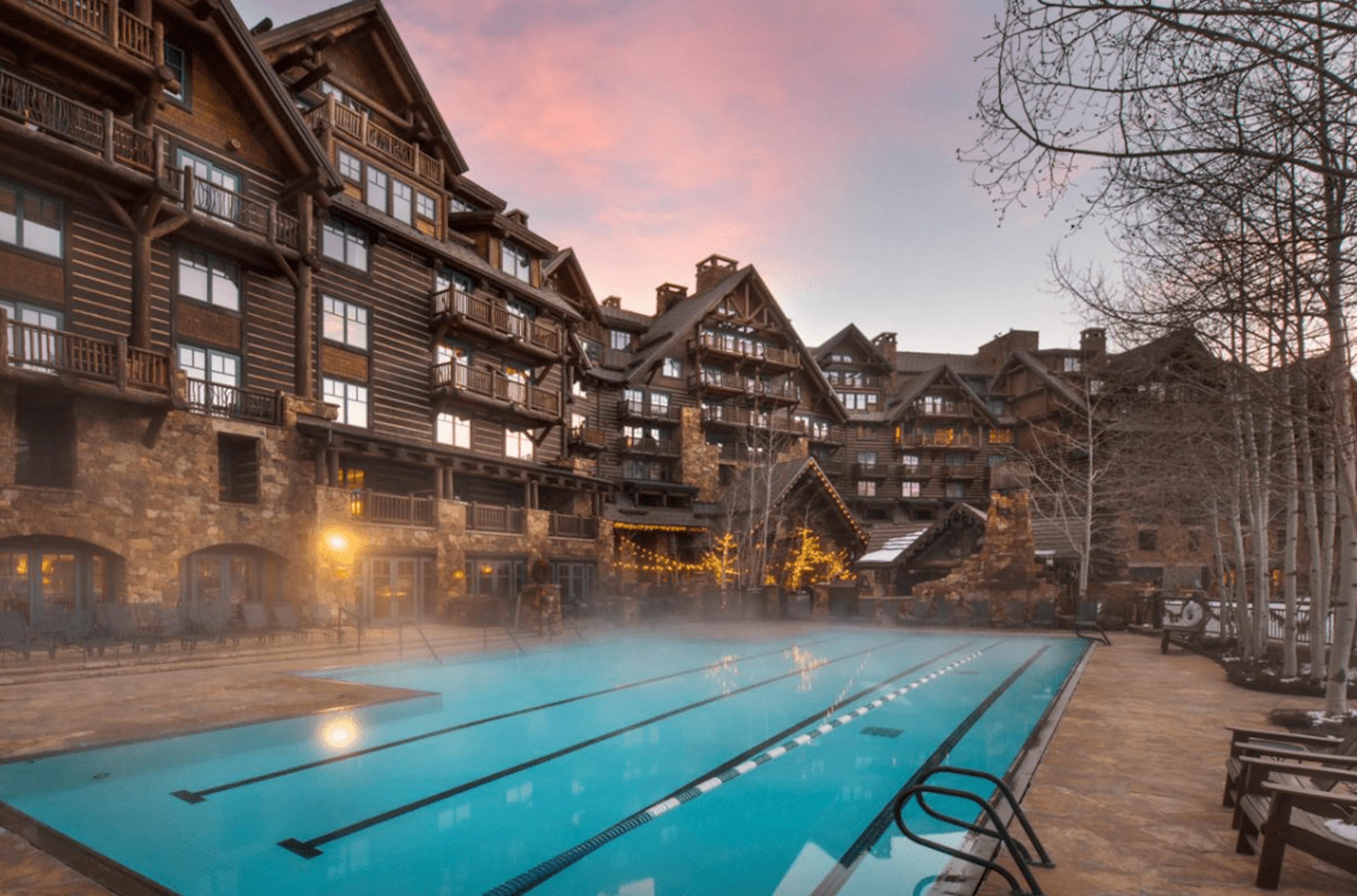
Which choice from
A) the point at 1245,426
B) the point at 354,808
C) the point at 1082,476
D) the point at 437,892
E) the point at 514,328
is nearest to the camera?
the point at 437,892

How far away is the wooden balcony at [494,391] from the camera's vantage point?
93.7ft

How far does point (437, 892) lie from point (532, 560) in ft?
81.7

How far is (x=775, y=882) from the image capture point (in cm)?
640

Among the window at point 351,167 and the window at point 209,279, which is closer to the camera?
the window at point 209,279

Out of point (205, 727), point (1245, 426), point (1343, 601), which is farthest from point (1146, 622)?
point (205, 727)

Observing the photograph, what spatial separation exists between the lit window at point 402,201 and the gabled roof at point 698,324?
59.6 ft

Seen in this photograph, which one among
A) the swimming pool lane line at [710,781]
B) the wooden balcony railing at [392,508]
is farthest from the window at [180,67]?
the swimming pool lane line at [710,781]

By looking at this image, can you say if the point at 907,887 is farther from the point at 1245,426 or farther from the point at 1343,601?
the point at 1245,426

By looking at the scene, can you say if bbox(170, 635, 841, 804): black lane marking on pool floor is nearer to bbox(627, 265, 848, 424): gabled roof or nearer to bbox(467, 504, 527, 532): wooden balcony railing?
bbox(467, 504, 527, 532): wooden balcony railing

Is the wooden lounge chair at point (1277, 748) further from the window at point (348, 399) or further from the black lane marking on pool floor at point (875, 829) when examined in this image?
the window at point (348, 399)

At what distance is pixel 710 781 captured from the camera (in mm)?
9016

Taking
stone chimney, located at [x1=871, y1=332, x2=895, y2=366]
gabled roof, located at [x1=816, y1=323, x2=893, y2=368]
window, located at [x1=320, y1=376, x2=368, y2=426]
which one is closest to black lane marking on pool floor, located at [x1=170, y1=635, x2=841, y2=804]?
window, located at [x1=320, y1=376, x2=368, y2=426]

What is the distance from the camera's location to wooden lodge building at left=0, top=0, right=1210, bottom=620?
1803 centimetres

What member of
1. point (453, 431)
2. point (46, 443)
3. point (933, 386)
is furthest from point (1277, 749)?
point (933, 386)
